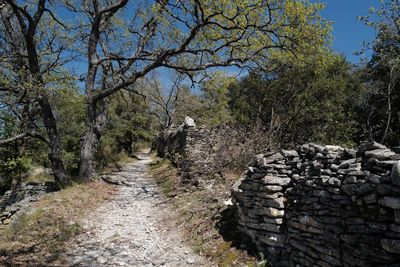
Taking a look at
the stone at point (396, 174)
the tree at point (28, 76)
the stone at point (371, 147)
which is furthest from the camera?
the tree at point (28, 76)

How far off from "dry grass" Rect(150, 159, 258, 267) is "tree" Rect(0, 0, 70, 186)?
216 inches

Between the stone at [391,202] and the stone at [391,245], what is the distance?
429 millimetres

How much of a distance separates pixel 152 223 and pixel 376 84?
12.9 m

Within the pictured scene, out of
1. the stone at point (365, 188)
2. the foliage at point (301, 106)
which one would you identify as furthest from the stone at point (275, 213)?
the foliage at point (301, 106)

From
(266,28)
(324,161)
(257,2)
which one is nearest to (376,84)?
(266,28)

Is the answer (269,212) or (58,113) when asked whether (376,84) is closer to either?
(269,212)

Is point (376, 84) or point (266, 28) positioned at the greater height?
point (266, 28)

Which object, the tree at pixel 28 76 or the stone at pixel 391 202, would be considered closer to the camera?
the stone at pixel 391 202

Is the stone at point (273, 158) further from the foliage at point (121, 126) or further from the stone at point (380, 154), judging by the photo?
the foliage at point (121, 126)

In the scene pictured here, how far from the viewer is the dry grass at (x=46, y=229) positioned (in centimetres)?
747

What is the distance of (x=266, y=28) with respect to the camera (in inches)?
518

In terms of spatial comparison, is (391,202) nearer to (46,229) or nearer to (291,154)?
(291,154)

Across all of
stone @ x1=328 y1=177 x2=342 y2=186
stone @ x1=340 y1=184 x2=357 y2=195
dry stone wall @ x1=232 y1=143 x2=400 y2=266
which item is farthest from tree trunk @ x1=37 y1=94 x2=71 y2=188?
stone @ x1=340 y1=184 x2=357 y2=195

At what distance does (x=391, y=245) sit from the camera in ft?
13.7
